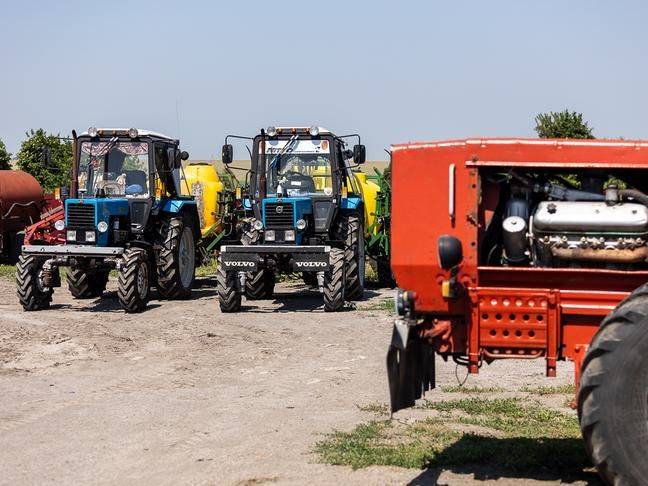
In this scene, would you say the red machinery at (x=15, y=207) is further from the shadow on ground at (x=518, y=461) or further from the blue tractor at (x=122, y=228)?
the shadow on ground at (x=518, y=461)

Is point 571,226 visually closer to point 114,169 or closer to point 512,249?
point 512,249

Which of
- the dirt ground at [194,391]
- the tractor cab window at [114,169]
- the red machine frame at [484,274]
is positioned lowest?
the dirt ground at [194,391]

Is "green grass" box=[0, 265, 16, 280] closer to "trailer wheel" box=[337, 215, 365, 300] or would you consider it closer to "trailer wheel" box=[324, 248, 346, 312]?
"trailer wheel" box=[337, 215, 365, 300]

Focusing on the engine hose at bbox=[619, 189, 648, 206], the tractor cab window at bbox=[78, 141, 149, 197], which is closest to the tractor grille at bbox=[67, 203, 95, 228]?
the tractor cab window at bbox=[78, 141, 149, 197]

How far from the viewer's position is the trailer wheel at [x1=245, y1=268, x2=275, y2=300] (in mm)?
18047

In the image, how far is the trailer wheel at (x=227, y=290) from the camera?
16359 millimetres

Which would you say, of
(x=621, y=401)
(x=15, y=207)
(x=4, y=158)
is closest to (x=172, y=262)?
(x=15, y=207)

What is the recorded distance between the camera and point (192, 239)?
19453 mm

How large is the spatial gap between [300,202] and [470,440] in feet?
32.9

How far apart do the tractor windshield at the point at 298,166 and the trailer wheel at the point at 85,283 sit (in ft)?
10.9

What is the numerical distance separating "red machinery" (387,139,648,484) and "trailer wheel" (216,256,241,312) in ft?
32.4

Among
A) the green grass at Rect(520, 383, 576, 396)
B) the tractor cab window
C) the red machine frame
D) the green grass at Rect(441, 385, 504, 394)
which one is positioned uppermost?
the tractor cab window

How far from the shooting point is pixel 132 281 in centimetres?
1631

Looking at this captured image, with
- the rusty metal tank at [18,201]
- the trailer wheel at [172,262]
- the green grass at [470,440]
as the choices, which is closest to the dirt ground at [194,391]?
the green grass at [470,440]
